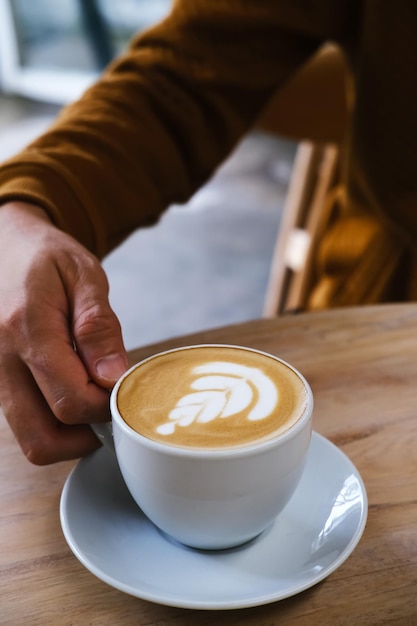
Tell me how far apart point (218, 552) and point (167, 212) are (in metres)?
2.08

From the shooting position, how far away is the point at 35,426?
470mm

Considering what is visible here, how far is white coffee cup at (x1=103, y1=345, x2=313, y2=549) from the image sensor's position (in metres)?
0.38

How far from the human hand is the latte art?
6 cm

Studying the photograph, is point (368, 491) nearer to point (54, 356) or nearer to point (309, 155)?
point (54, 356)

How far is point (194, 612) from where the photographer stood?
1.26 feet

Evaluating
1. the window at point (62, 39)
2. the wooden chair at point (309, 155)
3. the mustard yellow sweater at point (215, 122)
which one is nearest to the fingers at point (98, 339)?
the mustard yellow sweater at point (215, 122)

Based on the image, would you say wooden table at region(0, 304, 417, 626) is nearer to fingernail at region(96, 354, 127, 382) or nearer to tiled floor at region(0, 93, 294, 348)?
fingernail at region(96, 354, 127, 382)

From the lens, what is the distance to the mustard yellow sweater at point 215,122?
0.71 meters

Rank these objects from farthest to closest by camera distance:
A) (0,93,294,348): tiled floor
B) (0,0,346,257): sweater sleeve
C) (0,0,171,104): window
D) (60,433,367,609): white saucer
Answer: (0,0,171,104): window
(0,93,294,348): tiled floor
(0,0,346,257): sweater sleeve
(60,433,367,609): white saucer

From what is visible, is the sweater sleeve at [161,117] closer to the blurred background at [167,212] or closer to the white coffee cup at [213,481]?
the white coffee cup at [213,481]

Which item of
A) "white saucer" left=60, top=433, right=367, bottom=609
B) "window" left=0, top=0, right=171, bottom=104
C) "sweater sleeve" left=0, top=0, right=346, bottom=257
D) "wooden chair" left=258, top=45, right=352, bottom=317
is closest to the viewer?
"white saucer" left=60, top=433, right=367, bottom=609

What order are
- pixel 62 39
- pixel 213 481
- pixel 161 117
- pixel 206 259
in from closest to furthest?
pixel 213 481 → pixel 161 117 → pixel 206 259 → pixel 62 39

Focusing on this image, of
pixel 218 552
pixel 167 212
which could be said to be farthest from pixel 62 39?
pixel 218 552

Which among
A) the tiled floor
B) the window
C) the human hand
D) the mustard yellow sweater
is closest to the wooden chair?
the mustard yellow sweater
